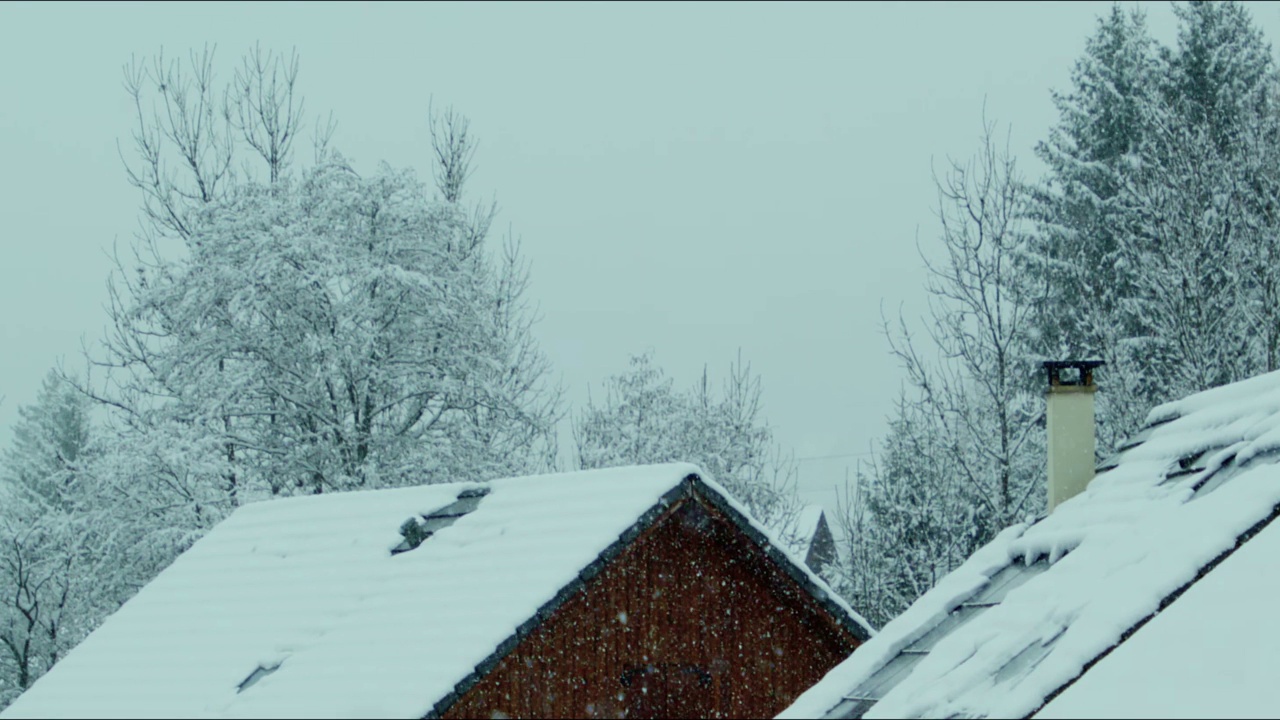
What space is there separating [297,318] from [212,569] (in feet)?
36.4

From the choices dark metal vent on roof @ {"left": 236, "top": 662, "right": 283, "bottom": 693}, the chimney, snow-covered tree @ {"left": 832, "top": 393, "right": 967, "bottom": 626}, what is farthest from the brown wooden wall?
snow-covered tree @ {"left": 832, "top": 393, "right": 967, "bottom": 626}

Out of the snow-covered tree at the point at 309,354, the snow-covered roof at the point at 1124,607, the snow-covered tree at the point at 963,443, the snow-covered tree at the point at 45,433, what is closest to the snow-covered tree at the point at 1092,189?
the snow-covered tree at the point at 963,443

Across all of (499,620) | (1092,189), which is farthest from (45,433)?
(499,620)

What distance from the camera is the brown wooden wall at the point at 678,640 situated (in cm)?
1298

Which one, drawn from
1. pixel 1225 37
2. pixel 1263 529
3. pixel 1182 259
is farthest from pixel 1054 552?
pixel 1225 37

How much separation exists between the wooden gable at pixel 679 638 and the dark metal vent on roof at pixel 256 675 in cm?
212

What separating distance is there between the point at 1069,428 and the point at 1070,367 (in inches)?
22.7

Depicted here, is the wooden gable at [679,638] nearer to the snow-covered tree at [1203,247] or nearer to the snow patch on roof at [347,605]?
the snow patch on roof at [347,605]

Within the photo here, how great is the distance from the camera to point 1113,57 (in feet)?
131

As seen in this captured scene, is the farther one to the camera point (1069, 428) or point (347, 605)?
point (347, 605)

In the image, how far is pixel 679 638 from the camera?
46.0ft

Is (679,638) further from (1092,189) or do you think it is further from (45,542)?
(1092,189)

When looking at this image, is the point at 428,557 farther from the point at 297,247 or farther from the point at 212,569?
the point at 297,247

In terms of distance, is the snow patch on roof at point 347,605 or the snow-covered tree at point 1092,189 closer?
the snow patch on roof at point 347,605
